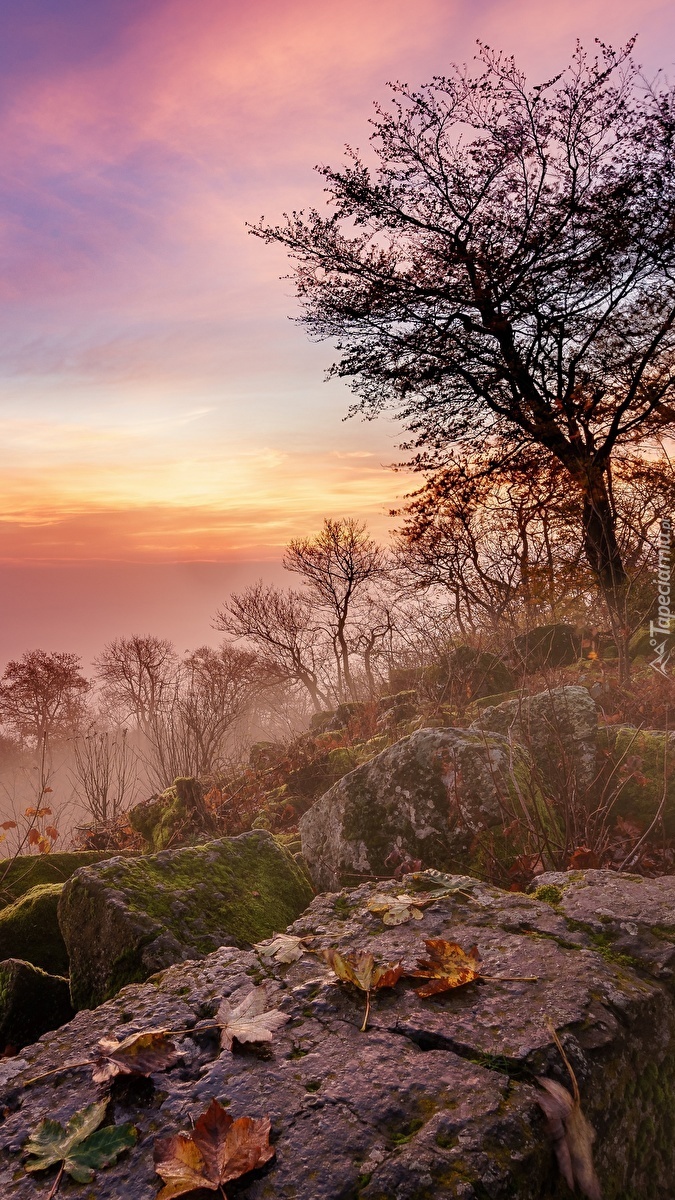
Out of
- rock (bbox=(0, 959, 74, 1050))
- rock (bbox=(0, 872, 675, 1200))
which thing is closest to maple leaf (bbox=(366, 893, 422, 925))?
rock (bbox=(0, 872, 675, 1200))

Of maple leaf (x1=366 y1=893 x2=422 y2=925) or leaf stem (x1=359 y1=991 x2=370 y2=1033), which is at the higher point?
Result: maple leaf (x1=366 y1=893 x2=422 y2=925)

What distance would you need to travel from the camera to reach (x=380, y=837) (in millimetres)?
3984

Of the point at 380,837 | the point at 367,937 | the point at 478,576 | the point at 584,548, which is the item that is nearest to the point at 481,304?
the point at 584,548

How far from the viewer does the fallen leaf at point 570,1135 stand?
136 cm

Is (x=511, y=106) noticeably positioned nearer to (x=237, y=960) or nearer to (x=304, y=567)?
(x=237, y=960)

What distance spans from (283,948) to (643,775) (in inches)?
120

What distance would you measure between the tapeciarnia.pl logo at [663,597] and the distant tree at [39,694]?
43.0 meters

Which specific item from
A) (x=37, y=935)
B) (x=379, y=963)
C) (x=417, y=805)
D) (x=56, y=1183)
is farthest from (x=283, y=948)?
(x=37, y=935)

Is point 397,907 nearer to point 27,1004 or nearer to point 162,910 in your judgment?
point 162,910

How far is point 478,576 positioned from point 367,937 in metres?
18.7

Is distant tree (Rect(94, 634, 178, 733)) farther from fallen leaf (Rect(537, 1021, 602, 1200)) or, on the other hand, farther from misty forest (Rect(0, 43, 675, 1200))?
fallen leaf (Rect(537, 1021, 602, 1200))

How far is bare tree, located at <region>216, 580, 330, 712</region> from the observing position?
116ft

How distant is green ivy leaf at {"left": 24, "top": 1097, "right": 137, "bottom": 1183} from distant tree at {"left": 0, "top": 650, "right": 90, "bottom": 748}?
48.4m

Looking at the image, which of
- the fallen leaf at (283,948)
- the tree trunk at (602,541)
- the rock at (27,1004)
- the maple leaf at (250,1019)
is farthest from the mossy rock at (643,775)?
the tree trunk at (602,541)
